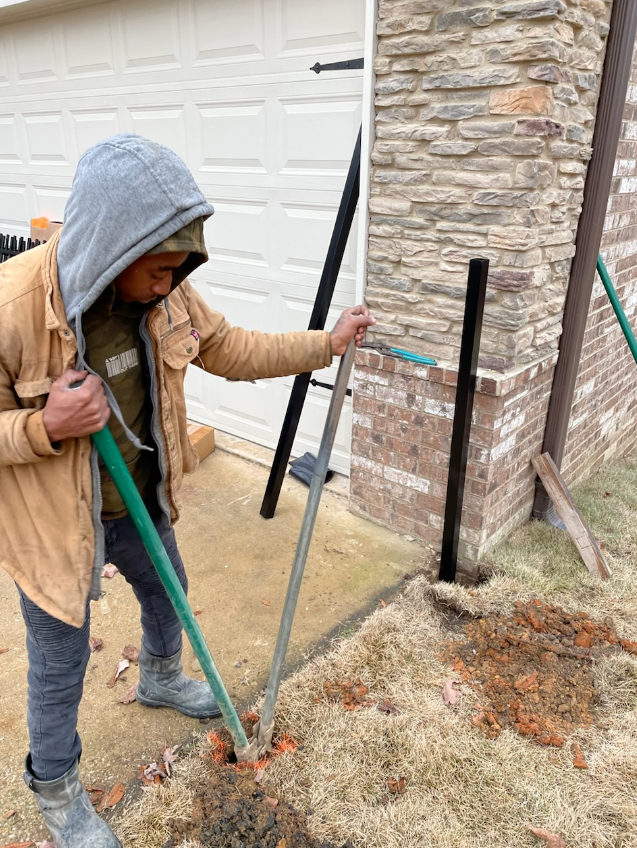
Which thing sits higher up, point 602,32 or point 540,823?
point 602,32

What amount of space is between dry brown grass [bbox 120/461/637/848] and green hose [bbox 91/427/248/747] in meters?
0.41

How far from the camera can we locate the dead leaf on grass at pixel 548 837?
197cm

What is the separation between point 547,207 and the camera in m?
2.83

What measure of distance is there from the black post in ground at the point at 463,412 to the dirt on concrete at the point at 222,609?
303 millimetres

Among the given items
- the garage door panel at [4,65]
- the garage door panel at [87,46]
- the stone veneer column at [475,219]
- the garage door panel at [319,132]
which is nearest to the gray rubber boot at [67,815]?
the stone veneer column at [475,219]

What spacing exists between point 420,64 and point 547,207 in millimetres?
852

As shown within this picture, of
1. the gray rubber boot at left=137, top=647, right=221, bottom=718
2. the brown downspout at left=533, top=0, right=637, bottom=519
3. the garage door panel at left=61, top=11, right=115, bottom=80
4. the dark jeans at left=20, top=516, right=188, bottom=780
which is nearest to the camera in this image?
the dark jeans at left=20, top=516, right=188, bottom=780

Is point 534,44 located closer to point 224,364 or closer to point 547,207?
point 547,207

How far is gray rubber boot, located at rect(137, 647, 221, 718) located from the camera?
2.40 m

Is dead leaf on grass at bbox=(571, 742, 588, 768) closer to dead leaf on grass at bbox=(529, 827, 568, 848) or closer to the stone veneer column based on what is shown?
dead leaf on grass at bbox=(529, 827, 568, 848)

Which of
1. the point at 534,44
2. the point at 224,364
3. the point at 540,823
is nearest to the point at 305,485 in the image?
the point at 224,364

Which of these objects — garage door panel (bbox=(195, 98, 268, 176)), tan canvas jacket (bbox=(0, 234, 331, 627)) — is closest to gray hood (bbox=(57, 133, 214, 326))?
tan canvas jacket (bbox=(0, 234, 331, 627))

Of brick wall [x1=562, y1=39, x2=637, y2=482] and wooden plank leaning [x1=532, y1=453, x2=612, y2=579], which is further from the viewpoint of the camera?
brick wall [x1=562, y1=39, x2=637, y2=482]

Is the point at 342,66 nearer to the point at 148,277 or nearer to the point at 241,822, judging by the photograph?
the point at 148,277
